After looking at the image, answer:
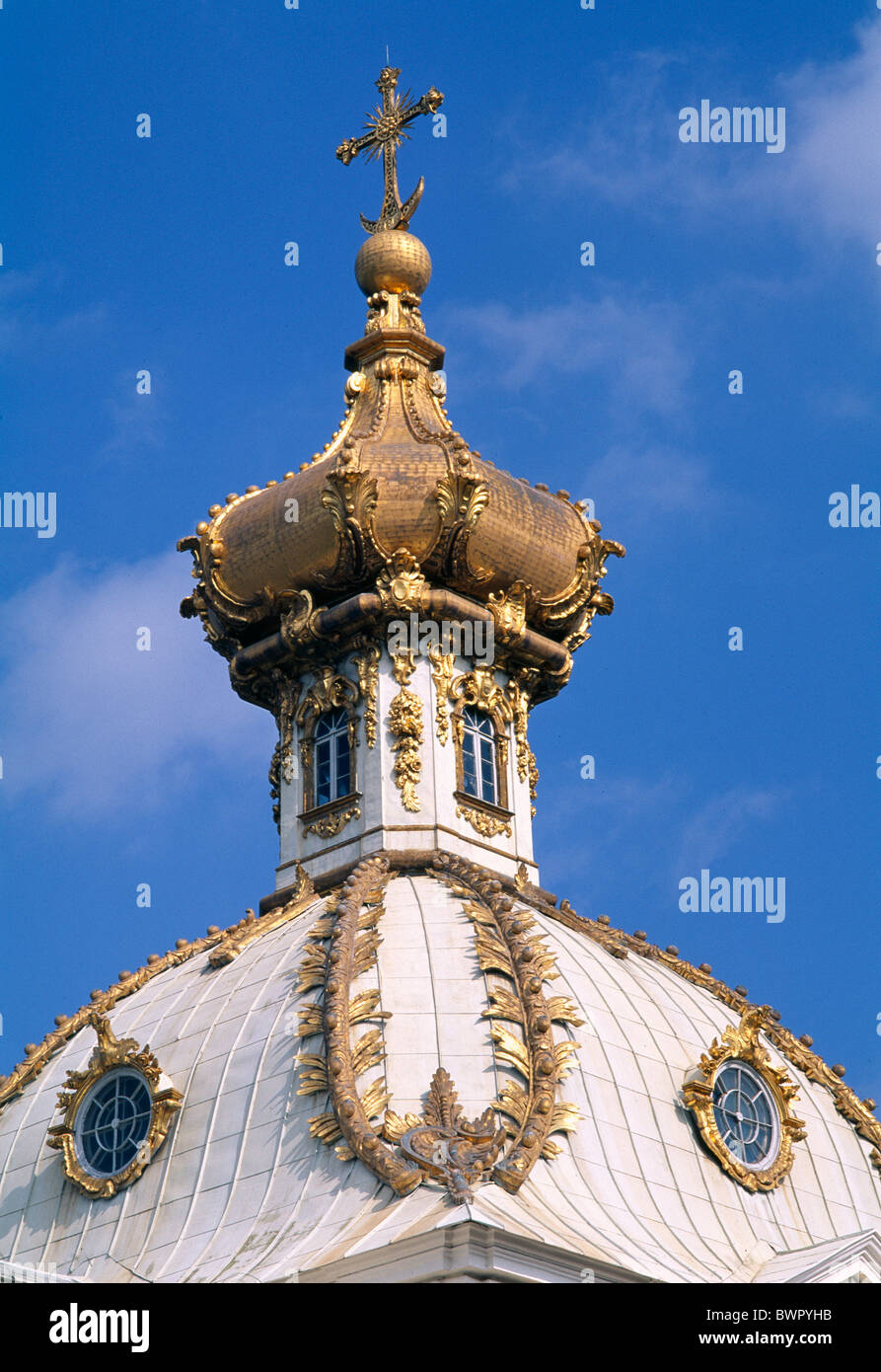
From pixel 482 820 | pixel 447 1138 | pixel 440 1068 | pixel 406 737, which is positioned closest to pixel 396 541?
pixel 406 737

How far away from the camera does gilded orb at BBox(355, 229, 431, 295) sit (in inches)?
2106

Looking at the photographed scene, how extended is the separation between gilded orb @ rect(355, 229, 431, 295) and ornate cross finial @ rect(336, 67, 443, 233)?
1.97 ft

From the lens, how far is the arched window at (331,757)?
4862 cm

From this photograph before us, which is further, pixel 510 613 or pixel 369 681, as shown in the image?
pixel 510 613

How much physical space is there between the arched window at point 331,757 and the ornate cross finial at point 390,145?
989 centimetres

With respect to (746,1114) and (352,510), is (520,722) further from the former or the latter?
(746,1114)

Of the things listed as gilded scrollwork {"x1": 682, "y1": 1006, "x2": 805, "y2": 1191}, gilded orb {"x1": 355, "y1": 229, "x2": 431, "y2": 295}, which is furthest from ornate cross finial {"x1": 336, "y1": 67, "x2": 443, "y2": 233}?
gilded scrollwork {"x1": 682, "y1": 1006, "x2": 805, "y2": 1191}

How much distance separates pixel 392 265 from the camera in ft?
A: 176

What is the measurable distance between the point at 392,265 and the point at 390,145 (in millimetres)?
2461

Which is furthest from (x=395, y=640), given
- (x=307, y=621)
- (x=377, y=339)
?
(x=377, y=339)

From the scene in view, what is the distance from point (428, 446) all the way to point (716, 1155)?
13678 mm

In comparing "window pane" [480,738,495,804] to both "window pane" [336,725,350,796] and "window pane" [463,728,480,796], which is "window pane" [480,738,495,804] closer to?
"window pane" [463,728,480,796]

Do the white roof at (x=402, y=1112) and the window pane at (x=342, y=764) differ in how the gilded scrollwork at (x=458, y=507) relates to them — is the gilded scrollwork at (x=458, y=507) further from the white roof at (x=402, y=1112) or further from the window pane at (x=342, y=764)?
the white roof at (x=402, y=1112)

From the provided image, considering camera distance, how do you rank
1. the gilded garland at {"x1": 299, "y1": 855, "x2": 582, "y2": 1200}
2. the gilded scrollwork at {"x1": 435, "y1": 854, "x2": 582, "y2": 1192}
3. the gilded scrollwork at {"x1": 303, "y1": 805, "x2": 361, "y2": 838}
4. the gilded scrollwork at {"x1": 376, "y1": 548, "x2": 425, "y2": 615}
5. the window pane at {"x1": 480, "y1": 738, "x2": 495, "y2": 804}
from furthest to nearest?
the window pane at {"x1": 480, "y1": 738, "x2": 495, "y2": 804}, the gilded scrollwork at {"x1": 376, "y1": 548, "x2": 425, "y2": 615}, the gilded scrollwork at {"x1": 303, "y1": 805, "x2": 361, "y2": 838}, the gilded scrollwork at {"x1": 435, "y1": 854, "x2": 582, "y2": 1192}, the gilded garland at {"x1": 299, "y1": 855, "x2": 582, "y2": 1200}
